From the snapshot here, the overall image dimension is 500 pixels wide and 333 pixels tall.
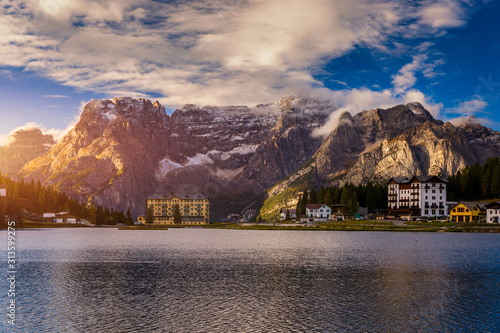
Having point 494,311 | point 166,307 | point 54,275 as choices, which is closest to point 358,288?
point 494,311

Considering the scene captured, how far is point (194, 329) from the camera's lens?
4122 centimetres

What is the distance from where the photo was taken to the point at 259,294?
189 ft

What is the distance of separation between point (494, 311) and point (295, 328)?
23355 mm

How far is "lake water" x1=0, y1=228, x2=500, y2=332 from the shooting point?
1706 inches

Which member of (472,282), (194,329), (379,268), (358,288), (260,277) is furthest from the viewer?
(379,268)

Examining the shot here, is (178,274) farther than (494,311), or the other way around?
(178,274)

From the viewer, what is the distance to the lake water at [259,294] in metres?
43.3

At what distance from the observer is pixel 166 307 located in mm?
50062

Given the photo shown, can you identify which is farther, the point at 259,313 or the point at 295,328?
the point at 259,313

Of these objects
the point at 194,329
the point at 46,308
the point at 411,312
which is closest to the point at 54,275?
A: the point at 46,308

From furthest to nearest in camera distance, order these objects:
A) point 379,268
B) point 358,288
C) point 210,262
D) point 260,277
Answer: point 210,262
point 379,268
point 260,277
point 358,288

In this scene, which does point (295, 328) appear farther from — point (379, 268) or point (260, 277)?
point (379, 268)

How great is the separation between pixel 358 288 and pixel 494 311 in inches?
683

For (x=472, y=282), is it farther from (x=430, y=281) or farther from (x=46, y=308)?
(x=46, y=308)
